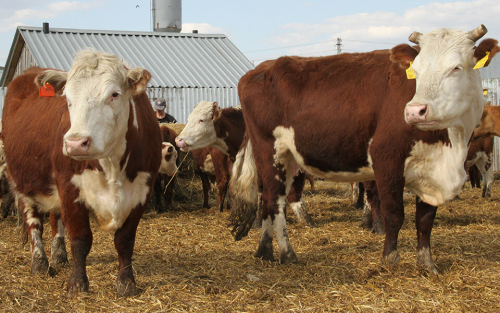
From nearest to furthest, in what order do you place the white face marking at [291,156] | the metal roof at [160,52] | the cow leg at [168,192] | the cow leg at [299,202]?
the white face marking at [291,156] → the cow leg at [299,202] → the cow leg at [168,192] → the metal roof at [160,52]

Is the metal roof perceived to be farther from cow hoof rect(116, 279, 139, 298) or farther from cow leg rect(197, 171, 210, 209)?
cow hoof rect(116, 279, 139, 298)

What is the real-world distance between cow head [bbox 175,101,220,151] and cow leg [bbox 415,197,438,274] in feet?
16.1

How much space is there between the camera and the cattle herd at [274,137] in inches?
143

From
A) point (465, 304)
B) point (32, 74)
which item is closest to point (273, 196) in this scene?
point (465, 304)

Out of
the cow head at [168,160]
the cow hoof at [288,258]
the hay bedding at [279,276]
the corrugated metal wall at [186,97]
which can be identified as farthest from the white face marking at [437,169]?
the corrugated metal wall at [186,97]

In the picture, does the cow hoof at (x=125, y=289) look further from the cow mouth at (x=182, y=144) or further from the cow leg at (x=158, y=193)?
the cow leg at (x=158, y=193)

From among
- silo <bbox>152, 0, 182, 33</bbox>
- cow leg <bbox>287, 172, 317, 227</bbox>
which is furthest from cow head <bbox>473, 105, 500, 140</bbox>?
silo <bbox>152, 0, 182, 33</bbox>

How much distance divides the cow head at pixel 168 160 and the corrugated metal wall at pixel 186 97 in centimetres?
709

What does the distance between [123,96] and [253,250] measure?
277cm

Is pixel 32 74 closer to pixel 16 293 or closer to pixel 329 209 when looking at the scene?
pixel 16 293

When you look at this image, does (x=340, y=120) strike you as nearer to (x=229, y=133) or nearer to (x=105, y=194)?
(x=105, y=194)

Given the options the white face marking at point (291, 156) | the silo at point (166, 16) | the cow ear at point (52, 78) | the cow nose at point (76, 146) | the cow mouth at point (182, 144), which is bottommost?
the cow mouth at point (182, 144)

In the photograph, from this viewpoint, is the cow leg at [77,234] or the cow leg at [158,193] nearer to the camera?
the cow leg at [77,234]

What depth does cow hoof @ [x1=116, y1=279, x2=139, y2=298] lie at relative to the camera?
3.84 meters
